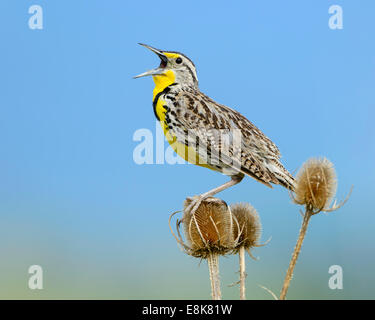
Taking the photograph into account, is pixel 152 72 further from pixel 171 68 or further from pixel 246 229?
pixel 246 229

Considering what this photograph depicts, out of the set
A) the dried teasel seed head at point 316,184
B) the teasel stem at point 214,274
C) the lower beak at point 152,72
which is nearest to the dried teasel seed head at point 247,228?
the teasel stem at point 214,274

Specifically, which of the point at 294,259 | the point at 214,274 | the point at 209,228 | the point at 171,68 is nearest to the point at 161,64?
the point at 171,68

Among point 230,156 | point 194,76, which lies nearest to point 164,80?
point 194,76

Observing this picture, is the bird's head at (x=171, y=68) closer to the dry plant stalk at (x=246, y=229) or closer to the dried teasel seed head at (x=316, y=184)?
the dry plant stalk at (x=246, y=229)

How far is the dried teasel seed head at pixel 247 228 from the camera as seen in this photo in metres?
3.24

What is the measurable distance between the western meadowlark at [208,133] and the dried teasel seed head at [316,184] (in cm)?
62

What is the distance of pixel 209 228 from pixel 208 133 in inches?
42.7

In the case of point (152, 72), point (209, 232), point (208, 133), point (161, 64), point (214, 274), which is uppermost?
point (161, 64)

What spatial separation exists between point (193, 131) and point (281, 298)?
1906mm

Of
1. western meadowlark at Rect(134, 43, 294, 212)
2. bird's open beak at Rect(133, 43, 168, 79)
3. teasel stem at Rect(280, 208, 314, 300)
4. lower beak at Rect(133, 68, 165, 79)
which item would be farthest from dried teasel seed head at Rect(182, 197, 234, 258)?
bird's open beak at Rect(133, 43, 168, 79)

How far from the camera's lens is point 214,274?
2.92 metres
